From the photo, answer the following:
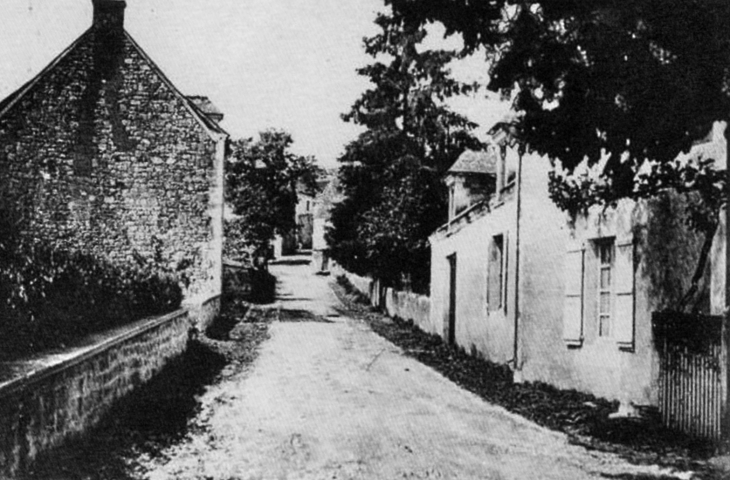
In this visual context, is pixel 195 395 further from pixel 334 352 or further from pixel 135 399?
pixel 334 352

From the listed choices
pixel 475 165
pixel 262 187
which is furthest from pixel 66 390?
pixel 262 187

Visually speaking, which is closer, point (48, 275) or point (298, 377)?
point (298, 377)

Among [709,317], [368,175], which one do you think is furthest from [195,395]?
[368,175]

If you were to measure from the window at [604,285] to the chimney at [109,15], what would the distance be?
774 inches

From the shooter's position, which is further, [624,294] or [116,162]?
[116,162]

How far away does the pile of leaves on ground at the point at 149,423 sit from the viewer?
7160mm

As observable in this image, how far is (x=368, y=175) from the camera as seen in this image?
44.0 m

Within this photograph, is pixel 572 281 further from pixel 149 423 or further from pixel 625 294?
pixel 149 423

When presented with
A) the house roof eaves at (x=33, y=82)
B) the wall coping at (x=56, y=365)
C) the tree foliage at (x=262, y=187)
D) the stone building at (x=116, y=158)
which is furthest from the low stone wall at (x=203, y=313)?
the tree foliage at (x=262, y=187)

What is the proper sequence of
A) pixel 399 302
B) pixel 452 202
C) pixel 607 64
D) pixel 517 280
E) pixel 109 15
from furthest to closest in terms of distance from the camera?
pixel 399 302 → pixel 109 15 → pixel 452 202 → pixel 517 280 → pixel 607 64

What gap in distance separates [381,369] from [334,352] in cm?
321

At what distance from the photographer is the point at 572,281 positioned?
13016mm

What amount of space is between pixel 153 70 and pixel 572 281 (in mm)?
18201

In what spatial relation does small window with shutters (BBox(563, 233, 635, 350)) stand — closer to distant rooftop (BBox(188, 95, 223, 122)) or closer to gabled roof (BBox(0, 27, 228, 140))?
gabled roof (BBox(0, 27, 228, 140))
